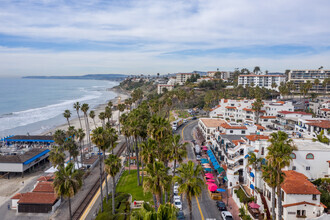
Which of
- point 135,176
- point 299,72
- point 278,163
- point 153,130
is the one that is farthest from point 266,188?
point 299,72

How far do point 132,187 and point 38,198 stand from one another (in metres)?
15.5

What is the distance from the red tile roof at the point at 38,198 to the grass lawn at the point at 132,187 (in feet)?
36.4

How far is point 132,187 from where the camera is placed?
146 ft

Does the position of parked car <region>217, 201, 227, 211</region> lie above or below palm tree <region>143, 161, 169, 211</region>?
below

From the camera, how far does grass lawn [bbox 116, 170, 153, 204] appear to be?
40400 mm

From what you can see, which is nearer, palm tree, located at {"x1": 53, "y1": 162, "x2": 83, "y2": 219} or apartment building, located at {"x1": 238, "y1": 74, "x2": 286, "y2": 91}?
palm tree, located at {"x1": 53, "y1": 162, "x2": 83, "y2": 219}

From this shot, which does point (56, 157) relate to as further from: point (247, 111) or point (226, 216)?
point (247, 111)

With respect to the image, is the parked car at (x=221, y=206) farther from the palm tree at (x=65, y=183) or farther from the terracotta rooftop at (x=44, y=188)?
the terracotta rooftop at (x=44, y=188)

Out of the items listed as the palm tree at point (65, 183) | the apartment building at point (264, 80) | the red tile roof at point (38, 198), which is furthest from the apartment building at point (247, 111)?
the apartment building at point (264, 80)

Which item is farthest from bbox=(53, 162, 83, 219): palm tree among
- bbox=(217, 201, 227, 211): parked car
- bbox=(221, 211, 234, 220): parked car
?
bbox=(217, 201, 227, 211): parked car

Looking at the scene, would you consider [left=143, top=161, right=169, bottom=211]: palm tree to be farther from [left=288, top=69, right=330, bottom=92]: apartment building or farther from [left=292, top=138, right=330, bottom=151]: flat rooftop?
[left=288, top=69, right=330, bottom=92]: apartment building

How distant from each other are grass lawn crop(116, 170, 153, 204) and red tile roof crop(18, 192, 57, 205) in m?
11.1

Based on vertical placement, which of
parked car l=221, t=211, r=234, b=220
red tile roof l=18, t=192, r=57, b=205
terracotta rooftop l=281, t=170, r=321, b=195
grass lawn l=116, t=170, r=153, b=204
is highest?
terracotta rooftop l=281, t=170, r=321, b=195

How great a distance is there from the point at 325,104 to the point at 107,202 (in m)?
86.5
